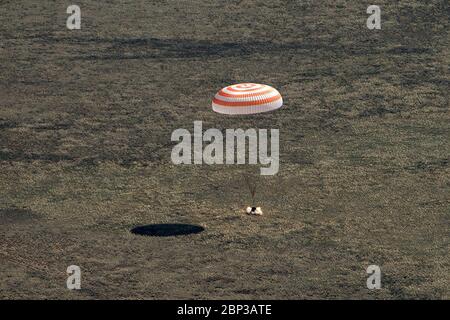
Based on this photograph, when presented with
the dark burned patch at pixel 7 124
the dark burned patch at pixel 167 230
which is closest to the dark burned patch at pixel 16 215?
the dark burned patch at pixel 167 230

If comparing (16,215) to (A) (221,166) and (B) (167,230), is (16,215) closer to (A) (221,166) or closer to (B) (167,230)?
(B) (167,230)

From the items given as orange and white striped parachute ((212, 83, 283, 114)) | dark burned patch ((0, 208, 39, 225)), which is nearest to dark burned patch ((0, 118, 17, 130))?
dark burned patch ((0, 208, 39, 225))

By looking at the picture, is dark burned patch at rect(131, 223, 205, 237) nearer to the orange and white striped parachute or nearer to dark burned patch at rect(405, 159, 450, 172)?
the orange and white striped parachute

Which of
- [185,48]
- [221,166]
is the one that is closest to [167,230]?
[221,166]

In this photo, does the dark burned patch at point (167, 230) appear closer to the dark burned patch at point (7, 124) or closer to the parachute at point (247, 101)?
the parachute at point (247, 101)

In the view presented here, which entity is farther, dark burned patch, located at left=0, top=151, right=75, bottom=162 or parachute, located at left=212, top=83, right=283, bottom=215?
dark burned patch, located at left=0, top=151, right=75, bottom=162
